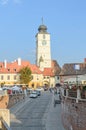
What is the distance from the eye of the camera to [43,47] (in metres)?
172

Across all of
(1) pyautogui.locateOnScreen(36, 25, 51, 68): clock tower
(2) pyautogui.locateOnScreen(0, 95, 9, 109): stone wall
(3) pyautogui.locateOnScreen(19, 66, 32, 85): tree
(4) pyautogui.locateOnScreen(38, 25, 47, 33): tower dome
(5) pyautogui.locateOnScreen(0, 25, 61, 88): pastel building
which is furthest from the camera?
(4) pyautogui.locateOnScreen(38, 25, 47, 33): tower dome

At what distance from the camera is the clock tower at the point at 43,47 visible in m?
166

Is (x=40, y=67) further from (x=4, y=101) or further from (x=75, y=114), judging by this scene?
(x=75, y=114)

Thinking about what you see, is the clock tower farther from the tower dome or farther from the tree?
the tree

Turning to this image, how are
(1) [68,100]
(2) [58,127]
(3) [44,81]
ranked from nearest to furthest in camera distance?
(1) [68,100], (2) [58,127], (3) [44,81]

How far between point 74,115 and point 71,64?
86383 mm

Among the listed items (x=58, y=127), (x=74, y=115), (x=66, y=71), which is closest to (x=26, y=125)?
(x=58, y=127)

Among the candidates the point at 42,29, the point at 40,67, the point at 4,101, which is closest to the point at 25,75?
the point at 40,67

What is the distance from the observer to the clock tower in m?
166

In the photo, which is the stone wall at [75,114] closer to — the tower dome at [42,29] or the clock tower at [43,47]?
the clock tower at [43,47]

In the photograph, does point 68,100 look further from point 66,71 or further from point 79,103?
point 66,71

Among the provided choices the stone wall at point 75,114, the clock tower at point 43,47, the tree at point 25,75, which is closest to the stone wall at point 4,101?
the stone wall at point 75,114

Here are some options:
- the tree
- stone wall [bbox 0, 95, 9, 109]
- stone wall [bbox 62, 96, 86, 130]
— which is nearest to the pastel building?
the tree

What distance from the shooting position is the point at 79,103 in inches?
1058
